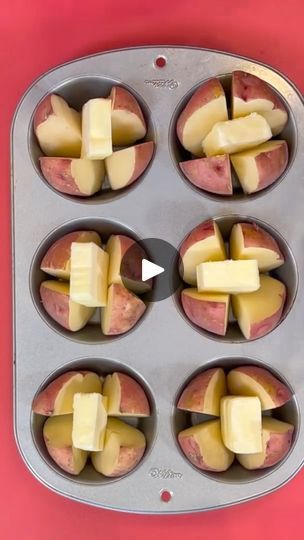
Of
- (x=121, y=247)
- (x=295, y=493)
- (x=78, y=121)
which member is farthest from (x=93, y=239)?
(x=295, y=493)

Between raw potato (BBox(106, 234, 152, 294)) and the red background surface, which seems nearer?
raw potato (BBox(106, 234, 152, 294))

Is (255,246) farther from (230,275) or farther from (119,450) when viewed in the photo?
(119,450)

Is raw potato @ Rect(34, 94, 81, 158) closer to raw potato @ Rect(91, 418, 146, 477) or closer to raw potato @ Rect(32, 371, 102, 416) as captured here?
raw potato @ Rect(32, 371, 102, 416)

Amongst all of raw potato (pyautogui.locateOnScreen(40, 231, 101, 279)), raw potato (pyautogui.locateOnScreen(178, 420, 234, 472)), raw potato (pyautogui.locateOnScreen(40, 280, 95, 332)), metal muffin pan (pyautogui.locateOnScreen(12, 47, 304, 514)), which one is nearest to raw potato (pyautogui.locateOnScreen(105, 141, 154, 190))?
metal muffin pan (pyautogui.locateOnScreen(12, 47, 304, 514))

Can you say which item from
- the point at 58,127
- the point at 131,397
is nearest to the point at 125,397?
the point at 131,397

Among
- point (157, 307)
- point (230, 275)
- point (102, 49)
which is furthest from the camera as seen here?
point (102, 49)

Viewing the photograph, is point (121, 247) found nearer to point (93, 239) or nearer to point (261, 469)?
point (93, 239)
